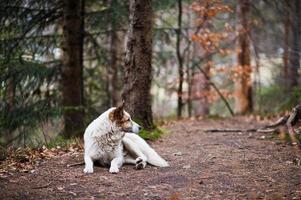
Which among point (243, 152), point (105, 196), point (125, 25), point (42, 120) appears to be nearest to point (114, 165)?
point (105, 196)

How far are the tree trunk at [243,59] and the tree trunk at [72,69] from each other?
8.21 metres

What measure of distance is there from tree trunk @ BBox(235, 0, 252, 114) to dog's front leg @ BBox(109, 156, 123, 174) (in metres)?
11.4

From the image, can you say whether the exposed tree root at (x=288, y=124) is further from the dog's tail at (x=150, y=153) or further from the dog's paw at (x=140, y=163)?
the dog's paw at (x=140, y=163)

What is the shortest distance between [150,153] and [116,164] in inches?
28.8

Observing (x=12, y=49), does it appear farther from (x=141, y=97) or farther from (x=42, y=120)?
(x=141, y=97)

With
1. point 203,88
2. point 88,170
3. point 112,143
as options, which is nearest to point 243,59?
point 203,88

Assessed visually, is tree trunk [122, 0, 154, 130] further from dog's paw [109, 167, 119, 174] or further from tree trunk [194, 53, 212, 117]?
tree trunk [194, 53, 212, 117]

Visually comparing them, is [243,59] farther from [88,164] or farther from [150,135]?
[88,164]

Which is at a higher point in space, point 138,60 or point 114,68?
point 114,68

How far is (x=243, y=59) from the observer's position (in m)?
18.5

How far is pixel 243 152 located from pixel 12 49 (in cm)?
718

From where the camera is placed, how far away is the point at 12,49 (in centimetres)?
1160

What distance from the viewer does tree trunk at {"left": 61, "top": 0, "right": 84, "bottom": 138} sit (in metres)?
11.8

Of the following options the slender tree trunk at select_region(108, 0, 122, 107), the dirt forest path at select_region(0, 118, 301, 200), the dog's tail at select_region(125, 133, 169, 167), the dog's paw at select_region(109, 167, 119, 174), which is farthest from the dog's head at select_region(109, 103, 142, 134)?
the slender tree trunk at select_region(108, 0, 122, 107)
